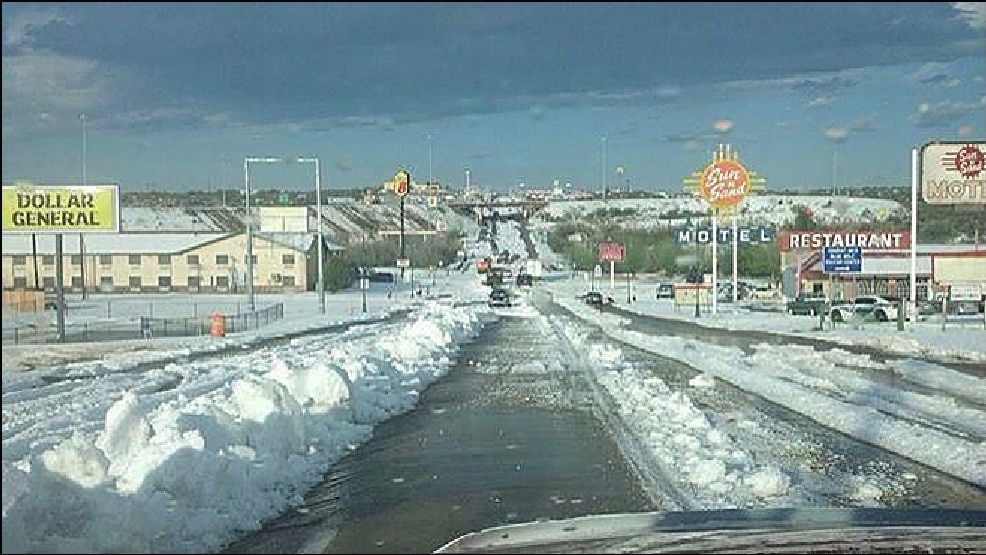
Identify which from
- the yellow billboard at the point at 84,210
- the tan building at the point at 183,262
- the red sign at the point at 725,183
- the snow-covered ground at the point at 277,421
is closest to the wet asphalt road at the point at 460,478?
the snow-covered ground at the point at 277,421

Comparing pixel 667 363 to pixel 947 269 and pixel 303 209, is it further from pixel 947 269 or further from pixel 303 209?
pixel 303 209

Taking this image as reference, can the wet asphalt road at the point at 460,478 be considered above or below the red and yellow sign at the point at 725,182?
below

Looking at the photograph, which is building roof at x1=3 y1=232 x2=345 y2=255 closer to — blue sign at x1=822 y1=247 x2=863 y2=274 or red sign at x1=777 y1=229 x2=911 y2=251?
blue sign at x1=822 y1=247 x2=863 y2=274

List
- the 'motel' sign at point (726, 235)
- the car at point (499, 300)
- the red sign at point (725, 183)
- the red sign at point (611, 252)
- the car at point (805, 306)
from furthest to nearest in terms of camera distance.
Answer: the red sign at point (611, 252) < the 'motel' sign at point (726, 235) < the car at point (499, 300) < the car at point (805, 306) < the red sign at point (725, 183)

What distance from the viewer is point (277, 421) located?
1355 cm

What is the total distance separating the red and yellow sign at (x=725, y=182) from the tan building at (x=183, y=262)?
29.6m

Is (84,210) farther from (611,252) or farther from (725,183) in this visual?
(611,252)

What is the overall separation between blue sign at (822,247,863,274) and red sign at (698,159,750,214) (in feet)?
18.8

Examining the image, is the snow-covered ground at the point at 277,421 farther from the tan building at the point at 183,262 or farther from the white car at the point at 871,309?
the white car at the point at 871,309

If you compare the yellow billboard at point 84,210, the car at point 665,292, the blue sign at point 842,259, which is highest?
the yellow billboard at point 84,210

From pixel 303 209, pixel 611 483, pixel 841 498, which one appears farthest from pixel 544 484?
pixel 303 209

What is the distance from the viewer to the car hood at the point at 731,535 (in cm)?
693

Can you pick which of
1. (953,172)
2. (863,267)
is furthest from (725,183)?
(953,172)

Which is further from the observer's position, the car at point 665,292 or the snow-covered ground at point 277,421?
the car at point 665,292
